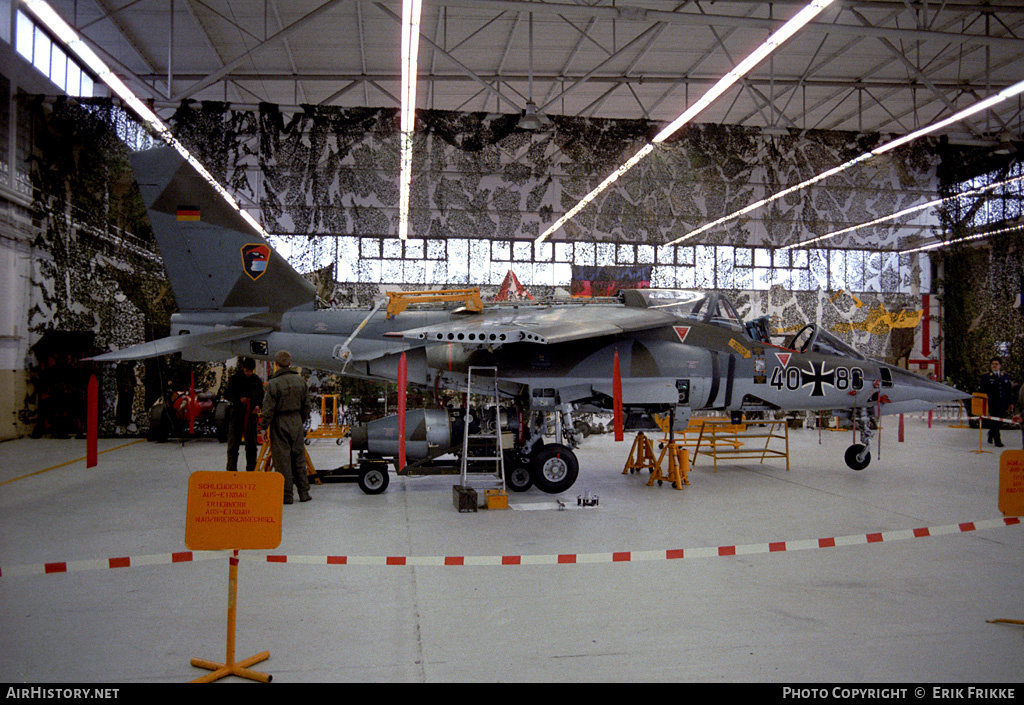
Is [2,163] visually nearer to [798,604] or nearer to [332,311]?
[332,311]

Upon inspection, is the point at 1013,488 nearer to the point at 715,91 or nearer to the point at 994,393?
the point at 715,91

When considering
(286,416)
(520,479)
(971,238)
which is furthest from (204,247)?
(971,238)

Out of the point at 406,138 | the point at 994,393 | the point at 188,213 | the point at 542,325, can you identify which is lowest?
the point at 994,393

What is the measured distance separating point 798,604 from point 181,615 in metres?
3.89

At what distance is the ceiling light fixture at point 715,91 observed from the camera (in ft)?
30.2

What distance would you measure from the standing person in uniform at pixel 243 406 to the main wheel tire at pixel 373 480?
5.26 feet

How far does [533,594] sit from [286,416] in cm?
423

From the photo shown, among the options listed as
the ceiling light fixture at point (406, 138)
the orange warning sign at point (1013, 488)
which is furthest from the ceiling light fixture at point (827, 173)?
the orange warning sign at point (1013, 488)

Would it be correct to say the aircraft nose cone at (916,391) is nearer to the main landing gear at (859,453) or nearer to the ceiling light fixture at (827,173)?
the main landing gear at (859,453)

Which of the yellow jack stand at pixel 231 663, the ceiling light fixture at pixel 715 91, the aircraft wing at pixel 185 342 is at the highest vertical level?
the ceiling light fixture at pixel 715 91

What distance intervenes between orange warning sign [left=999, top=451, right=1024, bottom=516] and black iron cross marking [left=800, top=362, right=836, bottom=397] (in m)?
5.67

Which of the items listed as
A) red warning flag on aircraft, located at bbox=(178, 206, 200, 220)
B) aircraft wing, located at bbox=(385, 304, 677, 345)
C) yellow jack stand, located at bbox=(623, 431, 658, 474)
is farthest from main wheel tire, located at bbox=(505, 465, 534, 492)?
red warning flag on aircraft, located at bbox=(178, 206, 200, 220)

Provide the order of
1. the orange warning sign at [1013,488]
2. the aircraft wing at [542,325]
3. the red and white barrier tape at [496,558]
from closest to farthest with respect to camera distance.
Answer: the orange warning sign at [1013,488]
the red and white barrier tape at [496,558]
the aircraft wing at [542,325]

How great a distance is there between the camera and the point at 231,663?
10.1 feet
